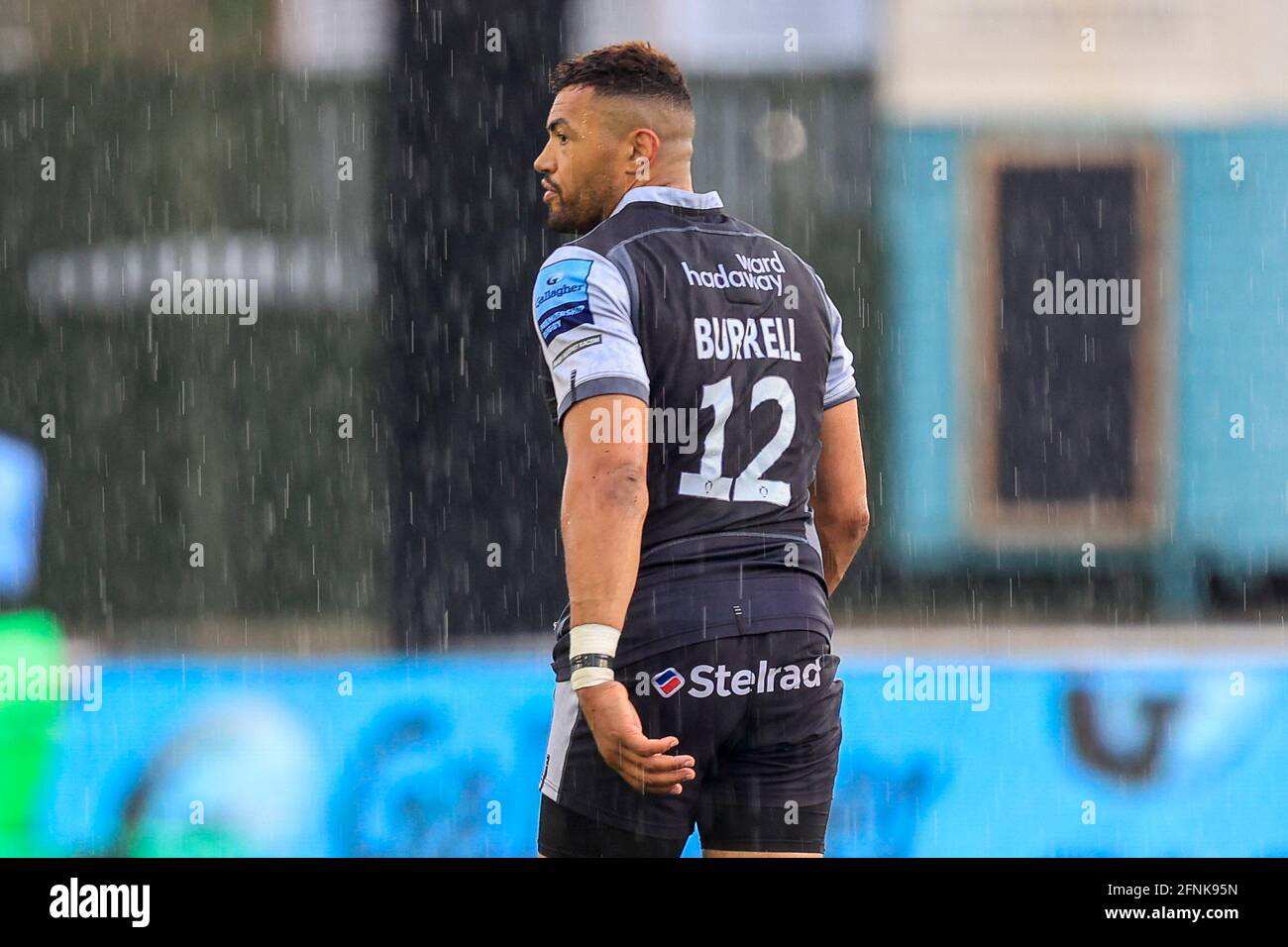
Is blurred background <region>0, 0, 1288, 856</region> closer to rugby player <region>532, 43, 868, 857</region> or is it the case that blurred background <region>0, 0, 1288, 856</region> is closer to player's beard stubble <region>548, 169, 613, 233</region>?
rugby player <region>532, 43, 868, 857</region>

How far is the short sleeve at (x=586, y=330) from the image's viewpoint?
257 cm

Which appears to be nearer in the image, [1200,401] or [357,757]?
[357,757]

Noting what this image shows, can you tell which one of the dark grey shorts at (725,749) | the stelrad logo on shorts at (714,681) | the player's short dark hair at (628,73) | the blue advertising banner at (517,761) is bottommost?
the blue advertising banner at (517,761)

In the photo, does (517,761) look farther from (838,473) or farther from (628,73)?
(628,73)

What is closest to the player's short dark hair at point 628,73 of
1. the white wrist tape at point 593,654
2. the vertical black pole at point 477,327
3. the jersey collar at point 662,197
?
the jersey collar at point 662,197

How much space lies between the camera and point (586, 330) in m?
2.61

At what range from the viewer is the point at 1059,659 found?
17.0 ft

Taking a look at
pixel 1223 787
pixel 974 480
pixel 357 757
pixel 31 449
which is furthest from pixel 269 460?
pixel 1223 787

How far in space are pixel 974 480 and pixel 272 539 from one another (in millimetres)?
2558

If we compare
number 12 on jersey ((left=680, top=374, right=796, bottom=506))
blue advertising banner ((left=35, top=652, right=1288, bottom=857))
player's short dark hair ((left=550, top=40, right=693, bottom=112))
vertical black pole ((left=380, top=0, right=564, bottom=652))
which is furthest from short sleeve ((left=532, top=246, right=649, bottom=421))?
vertical black pole ((left=380, top=0, right=564, bottom=652))

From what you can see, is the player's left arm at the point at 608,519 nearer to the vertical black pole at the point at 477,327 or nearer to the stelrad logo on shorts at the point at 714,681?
the stelrad logo on shorts at the point at 714,681

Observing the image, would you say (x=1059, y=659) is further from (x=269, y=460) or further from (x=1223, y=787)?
(x=269, y=460)

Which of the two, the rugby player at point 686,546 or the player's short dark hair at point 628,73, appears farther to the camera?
the player's short dark hair at point 628,73

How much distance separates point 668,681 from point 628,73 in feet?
3.57
